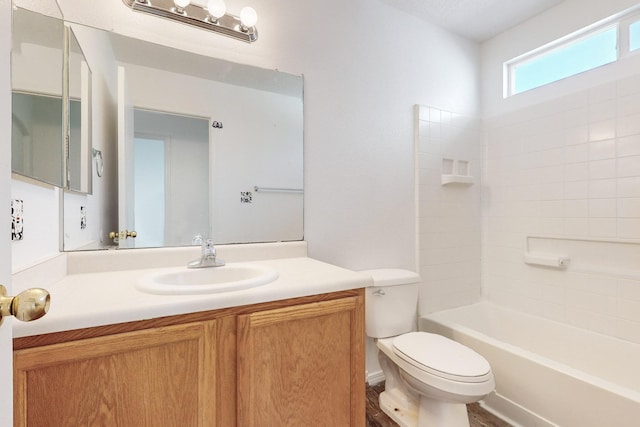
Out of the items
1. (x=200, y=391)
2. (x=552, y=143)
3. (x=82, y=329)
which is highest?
(x=552, y=143)

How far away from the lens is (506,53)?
227 centimetres

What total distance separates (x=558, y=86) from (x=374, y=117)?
4.15 ft

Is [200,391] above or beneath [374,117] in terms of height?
beneath

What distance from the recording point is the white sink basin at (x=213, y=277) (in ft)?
3.22

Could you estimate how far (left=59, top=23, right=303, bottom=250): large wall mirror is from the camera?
4.27 ft

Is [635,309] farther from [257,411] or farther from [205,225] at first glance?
[205,225]

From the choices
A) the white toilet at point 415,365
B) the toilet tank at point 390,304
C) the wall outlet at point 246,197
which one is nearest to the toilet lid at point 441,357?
the white toilet at point 415,365

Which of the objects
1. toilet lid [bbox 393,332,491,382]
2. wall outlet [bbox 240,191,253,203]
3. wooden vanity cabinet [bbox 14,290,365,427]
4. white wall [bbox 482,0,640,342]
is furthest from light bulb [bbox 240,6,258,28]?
white wall [bbox 482,0,640,342]

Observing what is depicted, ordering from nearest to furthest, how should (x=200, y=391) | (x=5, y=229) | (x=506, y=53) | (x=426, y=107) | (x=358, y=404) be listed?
(x=5, y=229)
(x=200, y=391)
(x=358, y=404)
(x=426, y=107)
(x=506, y=53)

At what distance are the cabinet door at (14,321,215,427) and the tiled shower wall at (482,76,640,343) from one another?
2186 mm

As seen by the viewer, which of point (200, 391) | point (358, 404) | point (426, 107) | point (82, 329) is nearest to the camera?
point (82, 329)

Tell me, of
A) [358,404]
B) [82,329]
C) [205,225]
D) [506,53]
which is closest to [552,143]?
[506,53]

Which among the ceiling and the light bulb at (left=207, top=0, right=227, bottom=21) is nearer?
the light bulb at (left=207, top=0, right=227, bottom=21)

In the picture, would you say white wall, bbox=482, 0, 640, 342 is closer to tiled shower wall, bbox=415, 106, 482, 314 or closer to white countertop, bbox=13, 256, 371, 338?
tiled shower wall, bbox=415, 106, 482, 314
